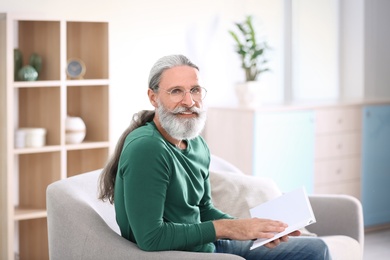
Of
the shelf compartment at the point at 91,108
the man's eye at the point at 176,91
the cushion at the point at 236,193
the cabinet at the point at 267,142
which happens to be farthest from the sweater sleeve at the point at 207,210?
the cabinet at the point at 267,142

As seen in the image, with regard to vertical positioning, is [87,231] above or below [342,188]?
above

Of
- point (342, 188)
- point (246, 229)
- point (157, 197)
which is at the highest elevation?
point (157, 197)

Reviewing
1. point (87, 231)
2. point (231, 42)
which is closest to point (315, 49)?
point (231, 42)

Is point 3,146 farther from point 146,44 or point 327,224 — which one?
point 327,224

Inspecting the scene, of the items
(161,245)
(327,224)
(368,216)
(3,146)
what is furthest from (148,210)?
(368,216)

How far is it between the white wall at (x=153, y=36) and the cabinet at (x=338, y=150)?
2.26 ft

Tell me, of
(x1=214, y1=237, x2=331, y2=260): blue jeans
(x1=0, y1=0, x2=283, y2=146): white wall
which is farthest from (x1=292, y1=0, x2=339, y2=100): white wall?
(x1=214, y1=237, x2=331, y2=260): blue jeans

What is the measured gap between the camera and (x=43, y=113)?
4504mm

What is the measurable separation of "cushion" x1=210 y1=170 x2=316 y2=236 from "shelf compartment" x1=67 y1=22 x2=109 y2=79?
1391mm

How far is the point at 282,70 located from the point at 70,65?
6.52ft

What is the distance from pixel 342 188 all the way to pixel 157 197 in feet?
11.4

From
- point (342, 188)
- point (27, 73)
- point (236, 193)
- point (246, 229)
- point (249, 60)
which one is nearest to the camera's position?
point (246, 229)

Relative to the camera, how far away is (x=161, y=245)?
246 centimetres

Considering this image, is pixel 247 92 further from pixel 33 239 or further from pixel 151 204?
pixel 151 204
